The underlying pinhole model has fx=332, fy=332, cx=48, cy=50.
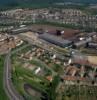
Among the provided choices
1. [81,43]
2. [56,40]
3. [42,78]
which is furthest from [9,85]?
[81,43]

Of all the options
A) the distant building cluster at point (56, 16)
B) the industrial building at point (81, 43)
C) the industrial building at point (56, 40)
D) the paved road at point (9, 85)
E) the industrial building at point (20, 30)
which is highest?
the paved road at point (9, 85)

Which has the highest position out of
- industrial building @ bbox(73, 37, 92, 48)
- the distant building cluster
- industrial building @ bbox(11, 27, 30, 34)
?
industrial building @ bbox(11, 27, 30, 34)

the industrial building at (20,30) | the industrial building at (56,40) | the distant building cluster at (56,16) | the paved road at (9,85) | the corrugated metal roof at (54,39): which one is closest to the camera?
the paved road at (9,85)

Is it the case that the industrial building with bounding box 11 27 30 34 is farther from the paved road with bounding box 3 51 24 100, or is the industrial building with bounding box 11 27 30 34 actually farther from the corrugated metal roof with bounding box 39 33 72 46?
the paved road with bounding box 3 51 24 100

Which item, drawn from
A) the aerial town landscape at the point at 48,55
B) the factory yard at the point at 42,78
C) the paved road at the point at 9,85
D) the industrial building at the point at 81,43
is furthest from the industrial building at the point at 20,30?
the paved road at the point at 9,85

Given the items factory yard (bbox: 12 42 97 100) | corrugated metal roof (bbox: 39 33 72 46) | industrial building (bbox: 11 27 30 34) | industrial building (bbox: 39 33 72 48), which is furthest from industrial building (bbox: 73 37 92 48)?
industrial building (bbox: 11 27 30 34)

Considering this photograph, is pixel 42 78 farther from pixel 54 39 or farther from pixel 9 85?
pixel 54 39

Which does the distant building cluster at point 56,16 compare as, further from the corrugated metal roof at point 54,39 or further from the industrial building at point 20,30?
the corrugated metal roof at point 54,39

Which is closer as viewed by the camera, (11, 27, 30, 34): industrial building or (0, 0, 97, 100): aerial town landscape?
(0, 0, 97, 100): aerial town landscape
